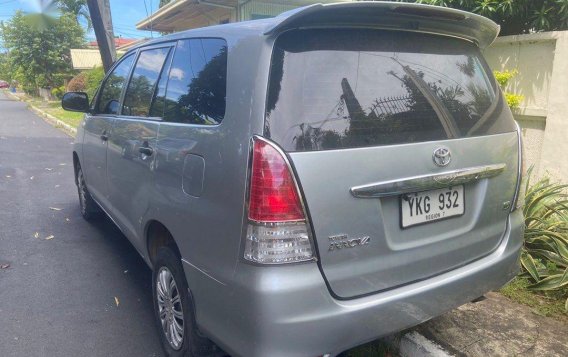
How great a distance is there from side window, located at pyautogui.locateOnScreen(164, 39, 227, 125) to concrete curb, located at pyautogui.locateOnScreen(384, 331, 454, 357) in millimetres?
1641

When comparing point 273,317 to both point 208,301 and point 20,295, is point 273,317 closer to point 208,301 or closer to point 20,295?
point 208,301

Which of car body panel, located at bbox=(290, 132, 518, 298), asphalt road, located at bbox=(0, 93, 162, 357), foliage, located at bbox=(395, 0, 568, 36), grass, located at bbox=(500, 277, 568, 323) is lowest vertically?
asphalt road, located at bbox=(0, 93, 162, 357)

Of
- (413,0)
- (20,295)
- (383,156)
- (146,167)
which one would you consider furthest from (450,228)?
(413,0)

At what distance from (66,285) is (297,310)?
2685mm

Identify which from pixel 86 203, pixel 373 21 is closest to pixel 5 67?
pixel 86 203

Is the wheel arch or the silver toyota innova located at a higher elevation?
the silver toyota innova

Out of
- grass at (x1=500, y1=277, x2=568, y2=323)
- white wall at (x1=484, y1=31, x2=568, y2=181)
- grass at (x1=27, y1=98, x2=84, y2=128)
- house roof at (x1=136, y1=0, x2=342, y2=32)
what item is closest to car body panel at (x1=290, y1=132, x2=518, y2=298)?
grass at (x1=500, y1=277, x2=568, y2=323)

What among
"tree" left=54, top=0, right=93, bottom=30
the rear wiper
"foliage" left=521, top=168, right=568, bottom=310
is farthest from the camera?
"tree" left=54, top=0, right=93, bottom=30

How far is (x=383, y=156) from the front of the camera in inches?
78.5

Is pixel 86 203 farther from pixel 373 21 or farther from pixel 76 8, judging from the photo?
pixel 76 8

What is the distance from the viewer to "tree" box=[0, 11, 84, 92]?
93.2 ft

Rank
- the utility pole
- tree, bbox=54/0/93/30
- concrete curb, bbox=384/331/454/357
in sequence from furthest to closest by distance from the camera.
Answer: tree, bbox=54/0/93/30
the utility pole
concrete curb, bbox=384/331/454/357

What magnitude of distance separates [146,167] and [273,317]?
1.42 meters

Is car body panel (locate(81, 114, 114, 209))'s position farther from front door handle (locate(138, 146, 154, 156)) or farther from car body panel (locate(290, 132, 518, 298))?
car body panel (locate(290, 132, 518, 298))
